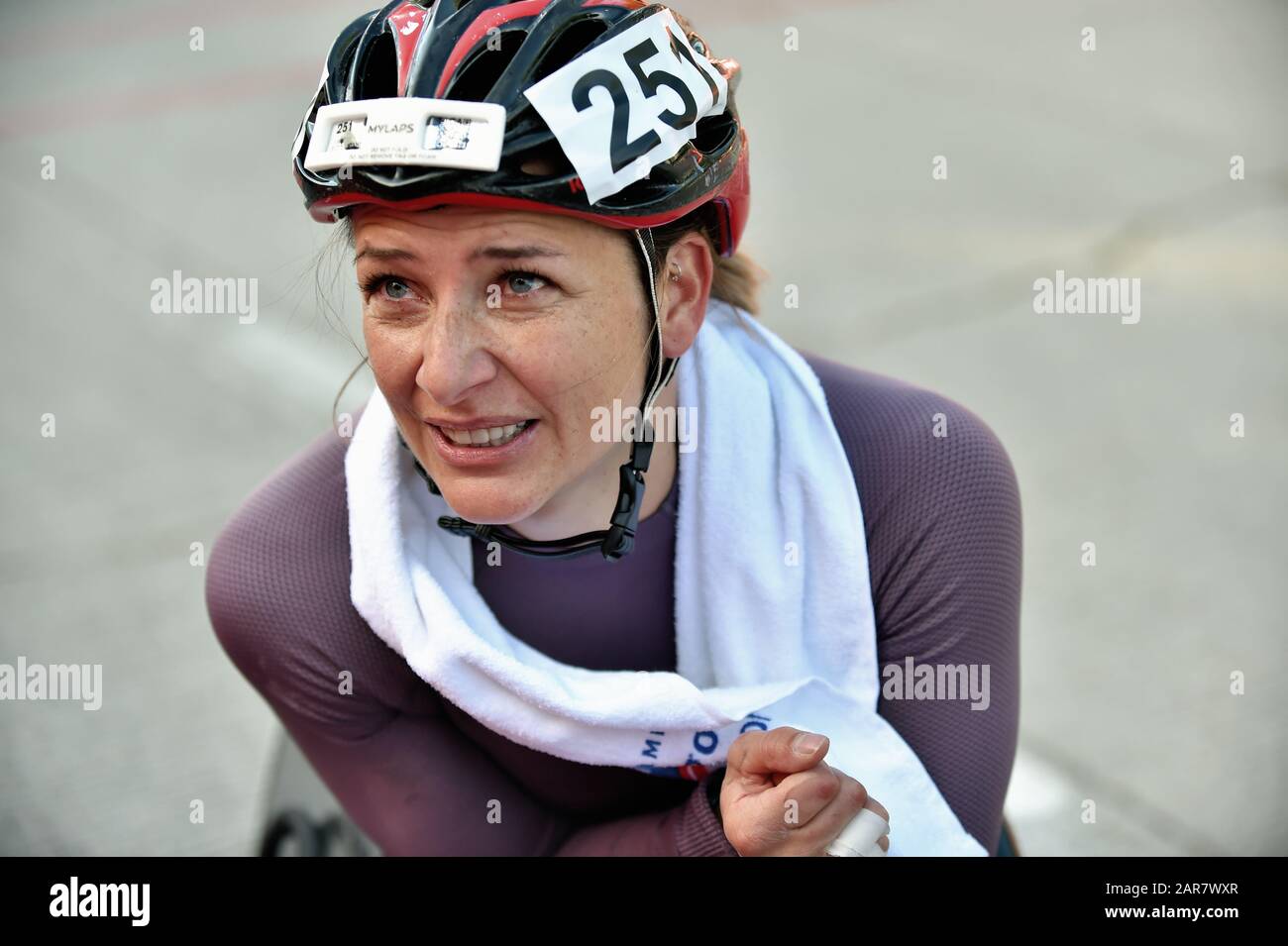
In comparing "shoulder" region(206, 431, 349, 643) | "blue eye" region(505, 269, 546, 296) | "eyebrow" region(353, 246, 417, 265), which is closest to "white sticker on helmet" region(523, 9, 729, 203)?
"blue eye" region(505, 269, 546, 296)

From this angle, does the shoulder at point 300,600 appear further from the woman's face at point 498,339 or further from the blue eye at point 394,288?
the blue eye at point 394,288

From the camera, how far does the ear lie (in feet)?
6.68

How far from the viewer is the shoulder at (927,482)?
2141 millimetres

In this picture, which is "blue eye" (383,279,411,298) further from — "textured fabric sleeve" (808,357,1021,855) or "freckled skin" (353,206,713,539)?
"textured fabric sleeve" (808,357,1021,855)

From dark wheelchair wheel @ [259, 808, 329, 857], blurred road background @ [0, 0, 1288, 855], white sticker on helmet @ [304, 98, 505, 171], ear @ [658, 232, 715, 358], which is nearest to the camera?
white sticker on helmet @ [304, 98, 505, 171]

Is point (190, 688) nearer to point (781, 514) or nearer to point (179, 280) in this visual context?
point (781, 514)

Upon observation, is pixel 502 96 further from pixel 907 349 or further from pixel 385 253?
pixel 907 349

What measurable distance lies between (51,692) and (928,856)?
3171 millimetres

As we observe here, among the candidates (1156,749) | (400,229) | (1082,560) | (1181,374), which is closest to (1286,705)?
(1156,749)

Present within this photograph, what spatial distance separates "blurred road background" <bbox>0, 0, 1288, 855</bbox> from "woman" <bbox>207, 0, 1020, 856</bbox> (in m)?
0.45

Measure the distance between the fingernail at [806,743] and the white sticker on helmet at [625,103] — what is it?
0.78m

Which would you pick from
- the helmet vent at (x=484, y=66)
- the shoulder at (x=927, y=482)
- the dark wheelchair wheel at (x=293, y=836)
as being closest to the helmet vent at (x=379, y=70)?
the helmet vent at (x=484, y=66)

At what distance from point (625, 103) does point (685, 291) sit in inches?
13.8

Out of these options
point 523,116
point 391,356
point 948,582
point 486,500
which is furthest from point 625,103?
point 948,582
